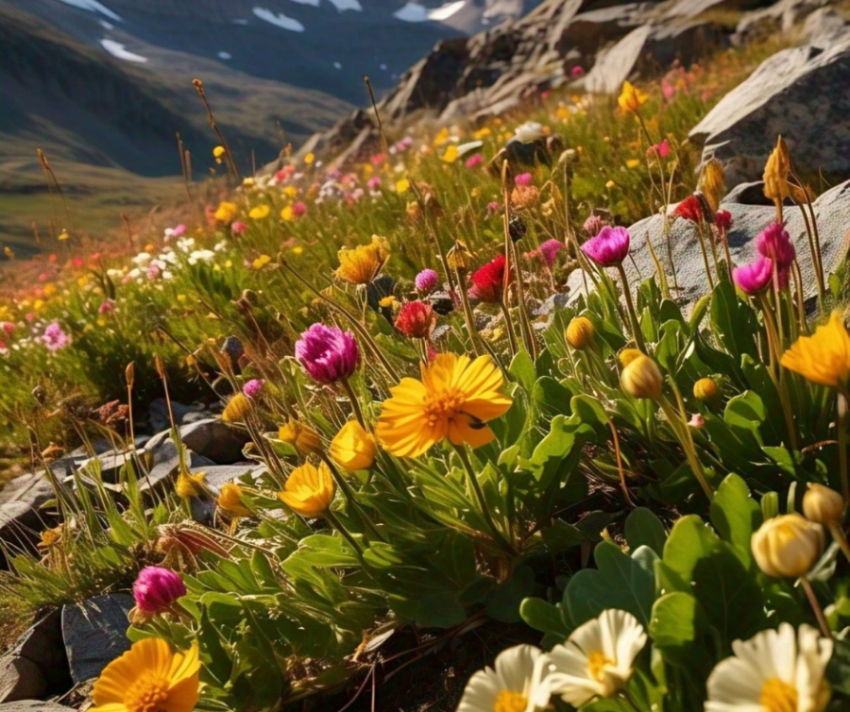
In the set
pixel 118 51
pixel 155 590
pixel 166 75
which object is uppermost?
pixel 118 51

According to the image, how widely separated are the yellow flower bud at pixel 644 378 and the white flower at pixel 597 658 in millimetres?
284

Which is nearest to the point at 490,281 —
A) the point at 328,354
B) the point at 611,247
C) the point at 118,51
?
the point at 611,247

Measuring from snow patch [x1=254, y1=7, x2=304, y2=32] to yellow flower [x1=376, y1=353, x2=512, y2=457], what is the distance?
196 meters

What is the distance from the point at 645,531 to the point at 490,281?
2.04ft

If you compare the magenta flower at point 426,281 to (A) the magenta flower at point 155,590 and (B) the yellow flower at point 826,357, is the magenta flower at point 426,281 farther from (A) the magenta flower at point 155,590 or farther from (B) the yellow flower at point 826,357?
(B) the yellow flower at point 826,357

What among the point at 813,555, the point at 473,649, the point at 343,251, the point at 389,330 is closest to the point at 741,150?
the point at 389,330

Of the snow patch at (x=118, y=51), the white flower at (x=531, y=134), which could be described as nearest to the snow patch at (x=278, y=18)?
the snow patch at (x=118, y=51)

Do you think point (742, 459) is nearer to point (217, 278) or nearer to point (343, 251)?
point (343, 251)

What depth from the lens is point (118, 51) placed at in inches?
6053

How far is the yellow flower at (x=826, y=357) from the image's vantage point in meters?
0.82

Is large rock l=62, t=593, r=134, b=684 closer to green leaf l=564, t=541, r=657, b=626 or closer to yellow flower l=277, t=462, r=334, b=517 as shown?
yellow flower l=277, t=462, r=334, b=517

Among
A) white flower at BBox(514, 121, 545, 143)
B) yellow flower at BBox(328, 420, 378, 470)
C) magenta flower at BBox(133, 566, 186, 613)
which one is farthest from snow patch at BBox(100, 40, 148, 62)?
yellow flower at BBox(328, 420, 378, 470)

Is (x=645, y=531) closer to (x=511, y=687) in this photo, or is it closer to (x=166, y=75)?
(x=511, y=687)

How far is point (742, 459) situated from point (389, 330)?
1.30 meters
